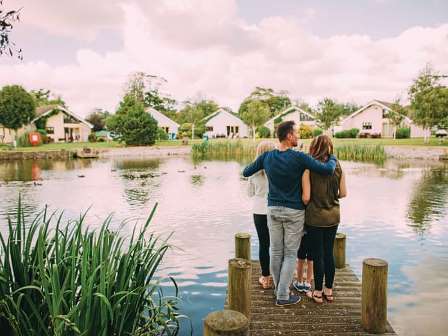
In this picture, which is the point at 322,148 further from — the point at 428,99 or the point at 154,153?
the point at 428,99

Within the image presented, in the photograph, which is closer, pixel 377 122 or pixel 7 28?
pixel 7 28

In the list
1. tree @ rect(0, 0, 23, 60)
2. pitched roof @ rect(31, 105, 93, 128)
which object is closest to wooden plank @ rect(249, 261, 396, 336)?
tree @ rect(0, 0, 23, 60)

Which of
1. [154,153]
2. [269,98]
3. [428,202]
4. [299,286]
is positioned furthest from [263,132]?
[299,286]

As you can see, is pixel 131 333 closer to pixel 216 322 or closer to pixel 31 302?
pixel 31 302

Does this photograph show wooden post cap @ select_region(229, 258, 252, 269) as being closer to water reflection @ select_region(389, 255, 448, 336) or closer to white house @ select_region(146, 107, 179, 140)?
water reflection @ select_region(389, 255, 448, 336)

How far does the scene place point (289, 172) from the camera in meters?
3.80

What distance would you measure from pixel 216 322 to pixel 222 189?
1407 cm

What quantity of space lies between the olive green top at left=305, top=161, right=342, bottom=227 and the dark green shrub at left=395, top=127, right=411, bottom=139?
169 feet

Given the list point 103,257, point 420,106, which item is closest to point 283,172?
point 103,257

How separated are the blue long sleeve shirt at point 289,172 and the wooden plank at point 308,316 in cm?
114

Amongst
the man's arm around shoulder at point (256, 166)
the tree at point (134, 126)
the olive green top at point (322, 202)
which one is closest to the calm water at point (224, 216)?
the man's arm around shoulder at point (256, 166)

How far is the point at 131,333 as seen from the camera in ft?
10.5

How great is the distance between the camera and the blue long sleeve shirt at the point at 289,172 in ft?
12.2

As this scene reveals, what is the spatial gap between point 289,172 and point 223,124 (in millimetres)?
57592
